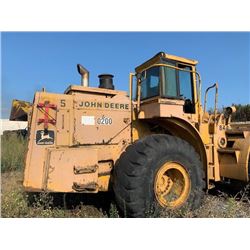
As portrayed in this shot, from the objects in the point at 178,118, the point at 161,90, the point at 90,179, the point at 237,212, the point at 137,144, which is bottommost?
the point at 237,212

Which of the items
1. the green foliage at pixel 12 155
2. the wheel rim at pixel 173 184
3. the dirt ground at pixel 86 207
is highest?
the green foliage at pixel 12 155

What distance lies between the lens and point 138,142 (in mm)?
4949

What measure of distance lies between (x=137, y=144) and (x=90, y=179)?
94 cm

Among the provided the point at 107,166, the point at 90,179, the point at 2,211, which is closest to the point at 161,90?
the point at 107,166

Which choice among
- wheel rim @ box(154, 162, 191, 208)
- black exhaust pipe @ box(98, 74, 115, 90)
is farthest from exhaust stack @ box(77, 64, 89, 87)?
wheel rim @ box(154, 162, 191, 208)

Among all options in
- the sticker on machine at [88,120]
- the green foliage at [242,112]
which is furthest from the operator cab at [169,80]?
the green foliage at [242,112]

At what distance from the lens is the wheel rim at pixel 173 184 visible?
501cm

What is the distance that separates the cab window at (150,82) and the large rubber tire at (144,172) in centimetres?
117

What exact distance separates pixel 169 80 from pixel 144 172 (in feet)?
6.62

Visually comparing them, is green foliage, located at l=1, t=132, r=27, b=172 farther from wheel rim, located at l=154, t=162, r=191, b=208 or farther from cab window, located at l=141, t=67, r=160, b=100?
wheel rim, located at l=154, t=162, r=191, b=208

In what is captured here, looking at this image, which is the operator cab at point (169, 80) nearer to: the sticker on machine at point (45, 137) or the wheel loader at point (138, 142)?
the wheel loader at point (138, 142)

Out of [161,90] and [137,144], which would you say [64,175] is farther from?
[161,90]

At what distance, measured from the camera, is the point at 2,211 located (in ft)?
16.0

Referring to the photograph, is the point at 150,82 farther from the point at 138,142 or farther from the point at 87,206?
the point at 87,206
